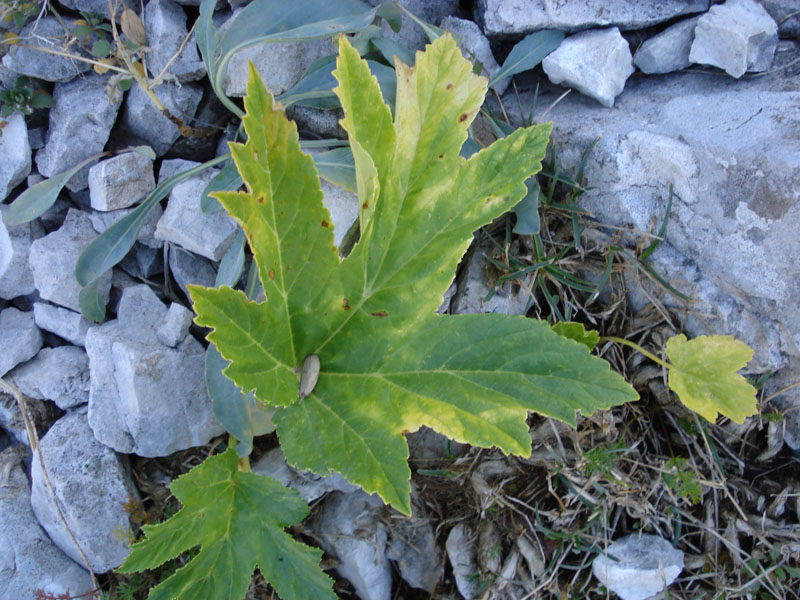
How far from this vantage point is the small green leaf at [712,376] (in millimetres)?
1681

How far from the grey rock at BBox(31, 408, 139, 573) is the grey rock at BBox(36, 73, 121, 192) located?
2.66 ft

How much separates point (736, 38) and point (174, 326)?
5.93 ft

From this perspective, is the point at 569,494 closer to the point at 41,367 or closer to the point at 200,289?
the point at 200,289

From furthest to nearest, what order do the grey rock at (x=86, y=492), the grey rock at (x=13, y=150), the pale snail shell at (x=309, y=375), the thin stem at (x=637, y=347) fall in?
1. the grey rock at (x=13, y=150)
2. the grey rock at (x=86, y=492)
3. the thin stem at (x=637, y=347)
4. the pale snail shell at (x=309, y=375)

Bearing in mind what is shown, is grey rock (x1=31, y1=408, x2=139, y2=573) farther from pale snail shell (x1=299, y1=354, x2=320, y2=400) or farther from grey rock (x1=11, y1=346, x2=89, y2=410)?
pale snail shell (x1=299, y1=354, x2=320, y2=400)

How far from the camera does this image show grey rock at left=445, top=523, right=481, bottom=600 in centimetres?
197

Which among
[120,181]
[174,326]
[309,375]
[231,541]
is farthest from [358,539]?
[120,181]

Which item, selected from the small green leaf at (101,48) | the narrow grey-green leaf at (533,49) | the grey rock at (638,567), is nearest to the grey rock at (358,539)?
the grey rock at (638,567)

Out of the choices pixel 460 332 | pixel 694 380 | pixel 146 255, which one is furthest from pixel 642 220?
pixel 146 255

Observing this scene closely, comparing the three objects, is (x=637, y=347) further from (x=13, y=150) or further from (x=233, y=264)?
(x=13, y=150)

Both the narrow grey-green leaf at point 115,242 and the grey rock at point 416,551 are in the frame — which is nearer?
the narrow grey-green leaf at point 115,242

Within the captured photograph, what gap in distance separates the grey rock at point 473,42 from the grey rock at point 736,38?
0.59 m

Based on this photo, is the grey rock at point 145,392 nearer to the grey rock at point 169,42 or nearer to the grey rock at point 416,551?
the grey rock at point 416,551

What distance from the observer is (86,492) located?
1910mm
